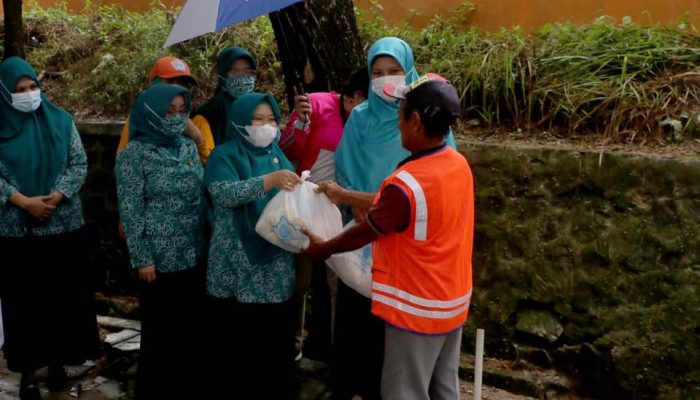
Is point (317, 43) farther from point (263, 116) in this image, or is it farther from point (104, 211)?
point (104, 211)

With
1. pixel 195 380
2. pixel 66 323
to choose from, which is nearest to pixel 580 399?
pixel 195 380

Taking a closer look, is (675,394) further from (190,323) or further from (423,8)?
(423,8)

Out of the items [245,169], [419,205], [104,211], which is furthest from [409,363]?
[104,211]

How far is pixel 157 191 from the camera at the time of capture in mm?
4098

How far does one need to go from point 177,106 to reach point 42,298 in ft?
4.77

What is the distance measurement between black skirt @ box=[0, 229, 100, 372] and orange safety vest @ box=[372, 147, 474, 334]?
7.46 ft

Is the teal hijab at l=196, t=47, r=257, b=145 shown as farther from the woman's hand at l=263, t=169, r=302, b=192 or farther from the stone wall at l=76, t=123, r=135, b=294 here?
the stone wall at l=76, t=123, r=135, b=294

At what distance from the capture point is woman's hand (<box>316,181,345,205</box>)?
3.79 metres

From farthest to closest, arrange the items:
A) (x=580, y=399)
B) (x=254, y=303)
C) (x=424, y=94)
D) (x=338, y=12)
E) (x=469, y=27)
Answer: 1. (x=469, y=27)
2. (x=338, y=12)
3. (x=580, y=399)
4. (x=254, y=303)
5. (x=424, y=94)

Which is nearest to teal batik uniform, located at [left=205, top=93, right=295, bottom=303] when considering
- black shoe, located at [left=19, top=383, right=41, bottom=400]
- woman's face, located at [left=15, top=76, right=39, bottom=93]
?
woman's face, located at [left=15, top=76, right=39, bottom=93]

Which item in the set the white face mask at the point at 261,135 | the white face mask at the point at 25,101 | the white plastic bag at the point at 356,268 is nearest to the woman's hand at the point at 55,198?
the white face mask at the point at 25,101

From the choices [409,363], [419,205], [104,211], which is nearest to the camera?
[419,205]

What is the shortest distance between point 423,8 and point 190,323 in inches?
141

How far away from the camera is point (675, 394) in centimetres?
452
